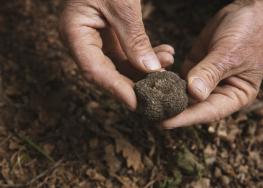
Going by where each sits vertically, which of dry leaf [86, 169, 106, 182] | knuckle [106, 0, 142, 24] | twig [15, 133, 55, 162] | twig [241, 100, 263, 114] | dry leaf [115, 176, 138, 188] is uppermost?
knuckle [106, 0, 142, 24]

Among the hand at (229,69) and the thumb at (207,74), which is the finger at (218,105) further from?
the thumb at (207,74)

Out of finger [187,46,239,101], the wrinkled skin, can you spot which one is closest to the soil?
the wrinkled skin

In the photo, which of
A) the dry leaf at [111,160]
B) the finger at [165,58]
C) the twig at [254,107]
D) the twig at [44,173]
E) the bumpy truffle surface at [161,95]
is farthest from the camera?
the twig at [254,107]

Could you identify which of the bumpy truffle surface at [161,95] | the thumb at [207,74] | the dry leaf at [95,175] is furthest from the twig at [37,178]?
the thumb at [207,74]

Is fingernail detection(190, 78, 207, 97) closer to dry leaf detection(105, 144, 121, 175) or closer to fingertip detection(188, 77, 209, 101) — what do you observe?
fingertip detection(188, 77, 209, 101)

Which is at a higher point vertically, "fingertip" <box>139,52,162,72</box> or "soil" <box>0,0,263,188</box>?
"fingertip" <box>139,52,162,72</box>

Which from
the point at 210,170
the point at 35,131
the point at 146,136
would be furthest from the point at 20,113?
the point at 210,170

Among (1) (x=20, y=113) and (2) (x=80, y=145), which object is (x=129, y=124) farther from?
(1) (x=20, y=113)

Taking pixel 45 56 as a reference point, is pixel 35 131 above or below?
below
